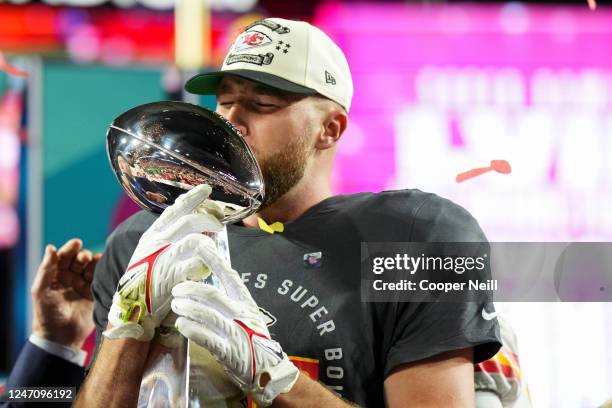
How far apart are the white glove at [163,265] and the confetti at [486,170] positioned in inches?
38.5

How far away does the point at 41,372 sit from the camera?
168 centimetres

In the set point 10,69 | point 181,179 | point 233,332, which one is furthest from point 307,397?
point 10,69

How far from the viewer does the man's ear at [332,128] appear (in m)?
1.50

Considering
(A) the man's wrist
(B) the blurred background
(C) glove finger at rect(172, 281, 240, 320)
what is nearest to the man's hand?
(A) the man's wrist

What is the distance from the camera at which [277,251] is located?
1.42m

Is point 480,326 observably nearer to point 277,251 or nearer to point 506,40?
point 277,251

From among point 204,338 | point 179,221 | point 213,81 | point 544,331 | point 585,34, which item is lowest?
point 544,331

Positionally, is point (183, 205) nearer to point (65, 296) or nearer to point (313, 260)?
point (313, 260)

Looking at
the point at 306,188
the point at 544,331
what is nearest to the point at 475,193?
the point at 544,331

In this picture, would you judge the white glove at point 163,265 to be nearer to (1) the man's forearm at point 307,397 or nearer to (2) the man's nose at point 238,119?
(1) the man's forearm at point 307,397

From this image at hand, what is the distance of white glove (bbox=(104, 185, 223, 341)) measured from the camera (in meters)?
0.99

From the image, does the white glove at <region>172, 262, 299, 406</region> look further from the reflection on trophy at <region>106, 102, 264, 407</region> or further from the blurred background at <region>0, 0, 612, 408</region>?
the blurred background at <region>0, 0, 612, 408</region>

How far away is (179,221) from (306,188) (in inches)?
19.0

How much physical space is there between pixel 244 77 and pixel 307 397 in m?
0.48
